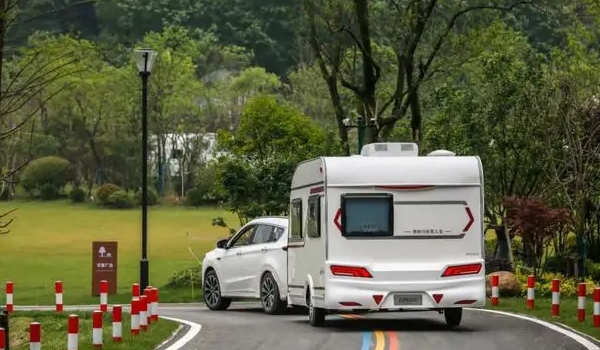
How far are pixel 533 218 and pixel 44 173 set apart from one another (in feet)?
198

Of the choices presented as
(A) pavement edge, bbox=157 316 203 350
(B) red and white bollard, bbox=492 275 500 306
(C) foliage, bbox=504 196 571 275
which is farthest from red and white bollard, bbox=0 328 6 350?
(C) foliage, bbox=504 196 571 275

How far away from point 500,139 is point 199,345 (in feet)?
55.5

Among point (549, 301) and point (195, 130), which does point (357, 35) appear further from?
point (195, 130)

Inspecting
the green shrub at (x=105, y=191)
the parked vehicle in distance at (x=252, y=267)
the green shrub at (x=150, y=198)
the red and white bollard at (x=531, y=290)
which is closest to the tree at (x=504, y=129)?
the red and white bollard at (x=531, y=290)

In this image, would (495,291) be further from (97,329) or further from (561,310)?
(97,329)

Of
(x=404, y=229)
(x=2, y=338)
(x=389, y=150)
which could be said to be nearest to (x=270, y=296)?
(x=389, y=150)

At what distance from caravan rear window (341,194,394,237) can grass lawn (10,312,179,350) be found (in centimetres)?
303

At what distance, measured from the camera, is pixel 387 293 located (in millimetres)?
17859

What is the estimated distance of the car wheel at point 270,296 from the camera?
21.7 metres

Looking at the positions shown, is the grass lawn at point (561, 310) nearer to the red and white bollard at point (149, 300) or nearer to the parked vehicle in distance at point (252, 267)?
the parked vehicle in distance at point (252, 267)

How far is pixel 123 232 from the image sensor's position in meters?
64.4

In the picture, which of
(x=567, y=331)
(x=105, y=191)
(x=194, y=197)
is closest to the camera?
(x=567, y=331)

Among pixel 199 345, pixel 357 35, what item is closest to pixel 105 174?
pixel 357 35

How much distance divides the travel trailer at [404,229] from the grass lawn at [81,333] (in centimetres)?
254
